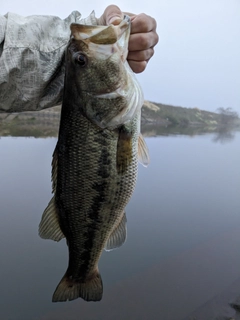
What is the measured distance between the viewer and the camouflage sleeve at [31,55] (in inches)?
66.9

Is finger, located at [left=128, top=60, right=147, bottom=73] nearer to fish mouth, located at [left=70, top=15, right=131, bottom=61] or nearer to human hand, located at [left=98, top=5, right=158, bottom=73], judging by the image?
human hand, located at [left=98, top=5, right=158, bottom=73]

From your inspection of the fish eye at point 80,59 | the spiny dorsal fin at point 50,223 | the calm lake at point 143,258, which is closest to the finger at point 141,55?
the fish eye at point 80,59

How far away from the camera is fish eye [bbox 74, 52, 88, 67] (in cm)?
141

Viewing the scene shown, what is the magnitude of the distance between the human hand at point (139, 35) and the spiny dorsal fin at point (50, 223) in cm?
85

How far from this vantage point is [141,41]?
4.66 feet

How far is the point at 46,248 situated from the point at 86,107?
171 inches

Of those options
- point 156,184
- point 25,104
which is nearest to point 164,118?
point 156,184

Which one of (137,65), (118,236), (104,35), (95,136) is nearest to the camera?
(104,35)

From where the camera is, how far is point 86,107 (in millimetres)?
1459

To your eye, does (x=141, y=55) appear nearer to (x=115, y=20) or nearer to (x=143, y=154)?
(x=115, y=20)

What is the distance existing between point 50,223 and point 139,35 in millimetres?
1051

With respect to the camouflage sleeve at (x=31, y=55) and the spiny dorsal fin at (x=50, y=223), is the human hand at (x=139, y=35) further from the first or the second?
the spiny dorsal fin at (x=50, y=223)

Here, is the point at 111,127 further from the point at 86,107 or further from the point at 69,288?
the point at 69,288

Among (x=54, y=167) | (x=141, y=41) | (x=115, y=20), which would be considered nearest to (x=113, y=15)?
(x=115, y=20)
